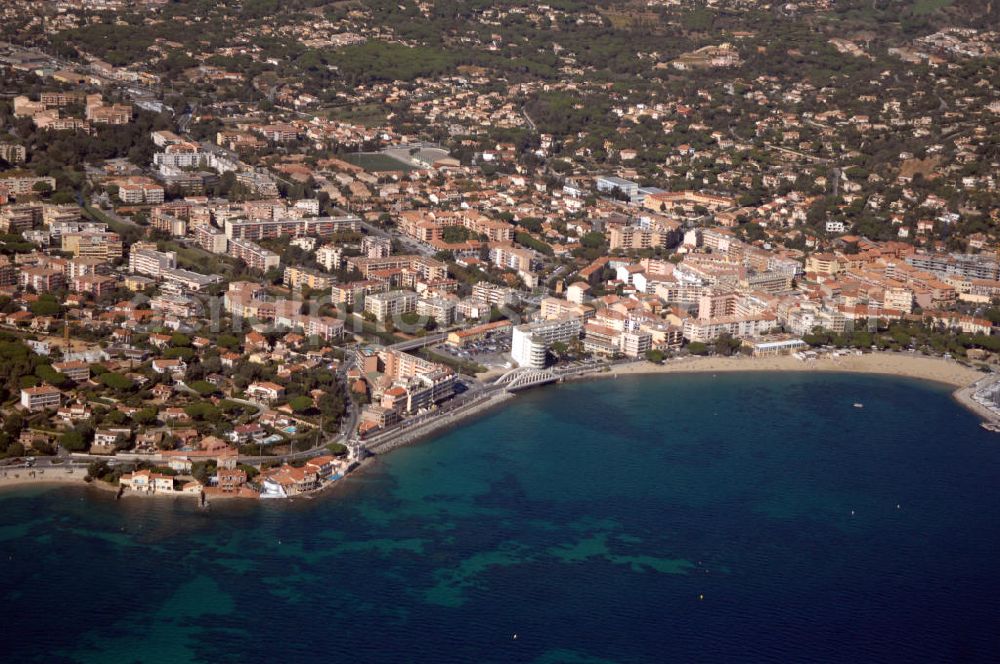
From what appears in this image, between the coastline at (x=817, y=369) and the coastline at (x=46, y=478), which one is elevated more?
the coastline at (x=817, y=369)

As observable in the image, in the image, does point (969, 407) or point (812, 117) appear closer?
point (969, 407)

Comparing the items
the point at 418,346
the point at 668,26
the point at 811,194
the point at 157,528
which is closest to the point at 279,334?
the point at 418,346

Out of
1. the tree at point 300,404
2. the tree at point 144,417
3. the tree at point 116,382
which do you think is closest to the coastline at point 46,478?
the tree at point 144,417

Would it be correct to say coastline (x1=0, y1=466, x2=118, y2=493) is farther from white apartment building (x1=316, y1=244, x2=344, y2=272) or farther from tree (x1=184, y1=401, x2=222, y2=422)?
white apartment building (x1=316, y1=244, x2=344, y2=272)

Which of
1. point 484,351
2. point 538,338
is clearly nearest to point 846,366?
point 538,338

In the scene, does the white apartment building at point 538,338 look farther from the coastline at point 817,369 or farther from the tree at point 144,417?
the tree at point 144,417

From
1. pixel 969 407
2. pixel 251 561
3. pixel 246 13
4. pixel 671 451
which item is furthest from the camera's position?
pixel 246 13

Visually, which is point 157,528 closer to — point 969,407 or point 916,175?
point 969,407

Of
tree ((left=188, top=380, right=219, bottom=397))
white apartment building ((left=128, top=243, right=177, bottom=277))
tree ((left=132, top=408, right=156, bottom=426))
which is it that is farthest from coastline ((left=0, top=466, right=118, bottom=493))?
white apartment building ((left=128, top=243, right=177, bottom=277))
